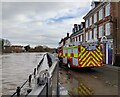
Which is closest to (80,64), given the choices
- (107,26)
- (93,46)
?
(93,46)

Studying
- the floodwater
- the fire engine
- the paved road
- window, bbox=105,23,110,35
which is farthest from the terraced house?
the paved road

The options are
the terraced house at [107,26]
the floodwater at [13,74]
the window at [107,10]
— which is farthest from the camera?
the window at [107,10]

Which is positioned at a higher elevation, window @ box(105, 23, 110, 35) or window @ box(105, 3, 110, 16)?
window @ box(105, 3, 110, 16)

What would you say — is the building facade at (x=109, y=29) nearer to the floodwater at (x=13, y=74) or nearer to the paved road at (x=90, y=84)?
the floodwater at (x=13, y=74)

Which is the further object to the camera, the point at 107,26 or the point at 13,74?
the point at 107,26

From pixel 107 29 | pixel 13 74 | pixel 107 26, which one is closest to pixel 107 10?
pixel 107 26

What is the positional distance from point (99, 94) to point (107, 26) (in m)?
23.1

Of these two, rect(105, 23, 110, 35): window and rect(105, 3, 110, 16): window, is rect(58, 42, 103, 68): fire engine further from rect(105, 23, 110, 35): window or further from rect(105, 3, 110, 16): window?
rect(105, 3, 110, 16): window

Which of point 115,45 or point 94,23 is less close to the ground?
point 94,23

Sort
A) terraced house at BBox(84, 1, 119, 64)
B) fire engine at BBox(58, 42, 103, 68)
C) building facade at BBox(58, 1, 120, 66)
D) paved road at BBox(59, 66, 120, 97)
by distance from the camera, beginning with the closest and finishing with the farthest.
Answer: paved road at BBox(59, 66, 120, 97) < fire engine at BBox(58, 42, 103, 68) < building facade at BBox(58, 1, 120, 66) < terraced house at BBox(84, 1, 119, 64)

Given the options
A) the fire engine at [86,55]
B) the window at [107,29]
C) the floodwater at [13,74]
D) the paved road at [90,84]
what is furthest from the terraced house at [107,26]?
the paved road at [90,84]

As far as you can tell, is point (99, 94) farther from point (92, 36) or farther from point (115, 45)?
point (92, 36)

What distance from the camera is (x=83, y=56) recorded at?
17.4 metres

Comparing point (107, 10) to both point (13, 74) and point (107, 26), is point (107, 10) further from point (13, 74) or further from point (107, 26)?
point (13, 74)
